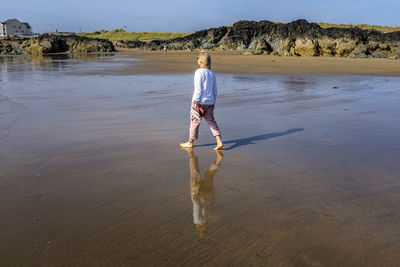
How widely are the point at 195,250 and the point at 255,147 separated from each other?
8.80ft

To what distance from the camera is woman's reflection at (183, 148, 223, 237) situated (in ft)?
9.08

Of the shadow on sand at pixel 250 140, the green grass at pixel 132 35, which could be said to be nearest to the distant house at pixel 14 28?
the green grass at pixel 132 35

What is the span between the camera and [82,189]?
3365 millimetres

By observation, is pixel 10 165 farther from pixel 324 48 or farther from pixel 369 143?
pixel 324 48

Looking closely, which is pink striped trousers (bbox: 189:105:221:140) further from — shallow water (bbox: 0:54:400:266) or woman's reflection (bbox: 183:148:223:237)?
woman's reflection (bbox: 183:148:223:237)

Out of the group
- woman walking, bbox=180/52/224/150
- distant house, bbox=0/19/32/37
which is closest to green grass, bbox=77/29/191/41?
distant house, bbox=0/19/32/37

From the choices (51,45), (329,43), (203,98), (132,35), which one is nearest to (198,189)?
(203,98)

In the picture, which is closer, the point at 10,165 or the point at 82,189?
the point at 82,189

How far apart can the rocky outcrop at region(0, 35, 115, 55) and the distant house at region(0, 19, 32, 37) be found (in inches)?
2814

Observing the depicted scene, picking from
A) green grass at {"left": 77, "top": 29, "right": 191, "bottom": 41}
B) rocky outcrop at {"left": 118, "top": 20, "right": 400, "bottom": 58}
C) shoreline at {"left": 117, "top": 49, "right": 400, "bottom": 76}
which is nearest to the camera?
shoreline at {"left": 117, "top": 49, "right": 400, "bottom": 76}

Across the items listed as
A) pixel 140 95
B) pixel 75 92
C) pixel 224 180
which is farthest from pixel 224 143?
pixel 75 92

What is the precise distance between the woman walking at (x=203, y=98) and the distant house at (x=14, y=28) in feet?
386

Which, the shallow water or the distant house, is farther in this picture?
the distant house

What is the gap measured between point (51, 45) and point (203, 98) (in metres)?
41.6
